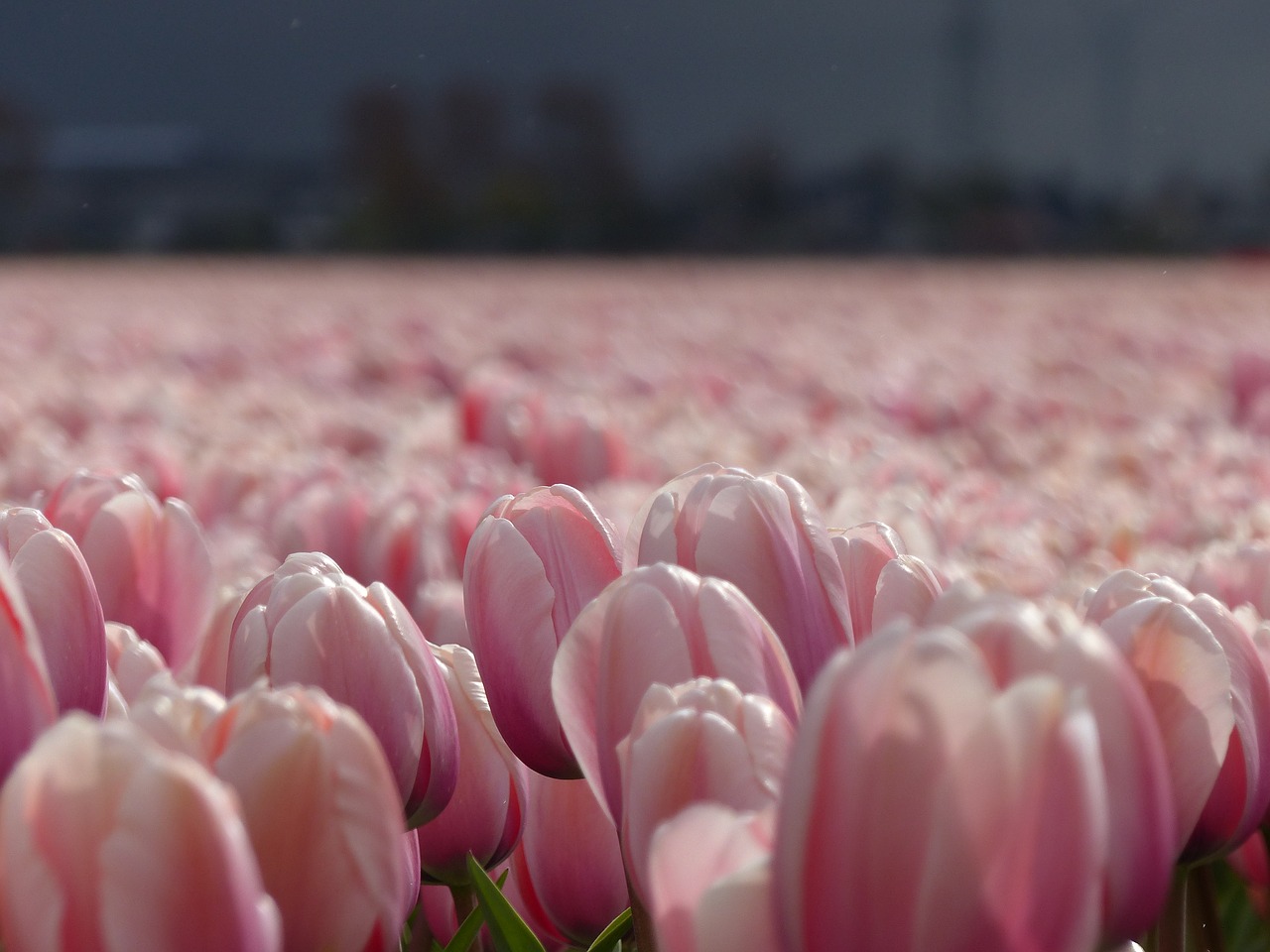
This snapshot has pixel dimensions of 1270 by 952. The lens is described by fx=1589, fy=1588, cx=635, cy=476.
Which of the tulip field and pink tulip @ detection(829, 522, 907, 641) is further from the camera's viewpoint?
pink tulip @ detection(829, 522, 907, 641)

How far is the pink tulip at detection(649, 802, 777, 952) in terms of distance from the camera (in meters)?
0.54

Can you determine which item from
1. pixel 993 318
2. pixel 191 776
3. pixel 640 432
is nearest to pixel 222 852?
pixel 191 776

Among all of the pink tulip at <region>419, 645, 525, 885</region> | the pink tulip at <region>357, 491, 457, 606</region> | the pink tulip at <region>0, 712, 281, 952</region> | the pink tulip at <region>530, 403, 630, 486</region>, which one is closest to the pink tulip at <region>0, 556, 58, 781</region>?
the pink tulip at <region>0, 712, 281, 952</region>

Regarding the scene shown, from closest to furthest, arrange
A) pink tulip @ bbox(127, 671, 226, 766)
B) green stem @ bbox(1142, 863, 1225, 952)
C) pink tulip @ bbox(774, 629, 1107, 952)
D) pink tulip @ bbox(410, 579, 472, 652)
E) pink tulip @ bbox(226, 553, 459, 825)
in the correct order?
pink tulip @ bbox(774, 629, 1107, 952), pink tulip @ bbox(127, 671, 226, 766), pink tulip @ bbox(226, 553, 459, 825), green stem @ bbox(1142, 863, 1225, 952), pink tulip @ bbox(410, 579, 472, 652)

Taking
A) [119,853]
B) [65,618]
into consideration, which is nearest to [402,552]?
[65,618]

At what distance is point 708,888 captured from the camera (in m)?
0.54

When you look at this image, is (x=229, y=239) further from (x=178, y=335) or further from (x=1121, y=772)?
(x=1121, y=772)

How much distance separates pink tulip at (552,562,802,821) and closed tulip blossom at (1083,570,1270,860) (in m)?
0.17

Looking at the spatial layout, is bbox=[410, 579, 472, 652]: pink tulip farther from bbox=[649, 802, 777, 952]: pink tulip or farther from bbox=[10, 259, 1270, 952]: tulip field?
bbox=[649, 802, 777, 952]: pink tulip

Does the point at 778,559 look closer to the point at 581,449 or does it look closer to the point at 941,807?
the point at 941,807

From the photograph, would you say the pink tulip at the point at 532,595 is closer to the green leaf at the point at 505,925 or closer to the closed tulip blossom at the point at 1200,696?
the green leaf at the point at 505,925

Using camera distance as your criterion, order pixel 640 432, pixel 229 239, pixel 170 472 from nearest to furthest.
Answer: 1. pixel 170 472
2. pixel 640 432
3. pixel 229 239

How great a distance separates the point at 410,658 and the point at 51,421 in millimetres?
2334

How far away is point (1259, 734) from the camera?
752 millimetres
